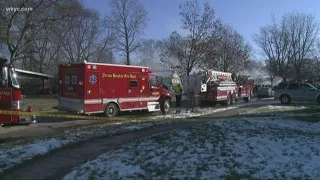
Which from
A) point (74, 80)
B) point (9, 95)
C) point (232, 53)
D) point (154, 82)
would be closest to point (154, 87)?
point (154, 82)

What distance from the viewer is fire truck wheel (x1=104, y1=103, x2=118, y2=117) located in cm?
1826

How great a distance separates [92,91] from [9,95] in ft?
16.2

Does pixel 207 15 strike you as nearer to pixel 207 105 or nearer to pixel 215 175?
pixel 207 105

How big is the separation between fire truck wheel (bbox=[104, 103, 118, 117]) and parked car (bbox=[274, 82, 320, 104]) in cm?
1797

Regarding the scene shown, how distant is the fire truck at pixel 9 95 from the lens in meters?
12.9

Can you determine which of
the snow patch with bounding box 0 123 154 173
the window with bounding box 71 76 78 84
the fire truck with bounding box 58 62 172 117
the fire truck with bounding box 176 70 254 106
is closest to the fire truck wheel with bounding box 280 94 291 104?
the fire truck with bounding box 176 70 254 106

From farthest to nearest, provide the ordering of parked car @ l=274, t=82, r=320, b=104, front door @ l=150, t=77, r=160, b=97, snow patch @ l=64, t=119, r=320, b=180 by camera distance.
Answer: parked car @ l=274, t=82, r=320, b=104 → front door @ l=150, t=77, r=160, b=97 → snow patch @ l=64, t=119, r=320, b=180

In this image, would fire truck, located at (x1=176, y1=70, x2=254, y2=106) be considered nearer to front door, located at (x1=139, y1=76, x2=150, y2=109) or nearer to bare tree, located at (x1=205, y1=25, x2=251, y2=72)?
front door, located at (x1=139, y1=76, x2=150, y2=109)

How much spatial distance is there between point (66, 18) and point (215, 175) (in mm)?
32822

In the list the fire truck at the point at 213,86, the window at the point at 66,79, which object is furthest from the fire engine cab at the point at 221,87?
the window at the point at 66,79

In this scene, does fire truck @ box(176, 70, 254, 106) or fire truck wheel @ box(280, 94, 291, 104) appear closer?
fire truck @ box(176, 70, 254, 106)

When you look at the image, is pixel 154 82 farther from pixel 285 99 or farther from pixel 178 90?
pixel 285 99

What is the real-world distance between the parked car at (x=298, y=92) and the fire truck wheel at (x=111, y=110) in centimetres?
1797

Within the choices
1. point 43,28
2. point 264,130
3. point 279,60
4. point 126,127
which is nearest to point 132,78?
point 126,127
